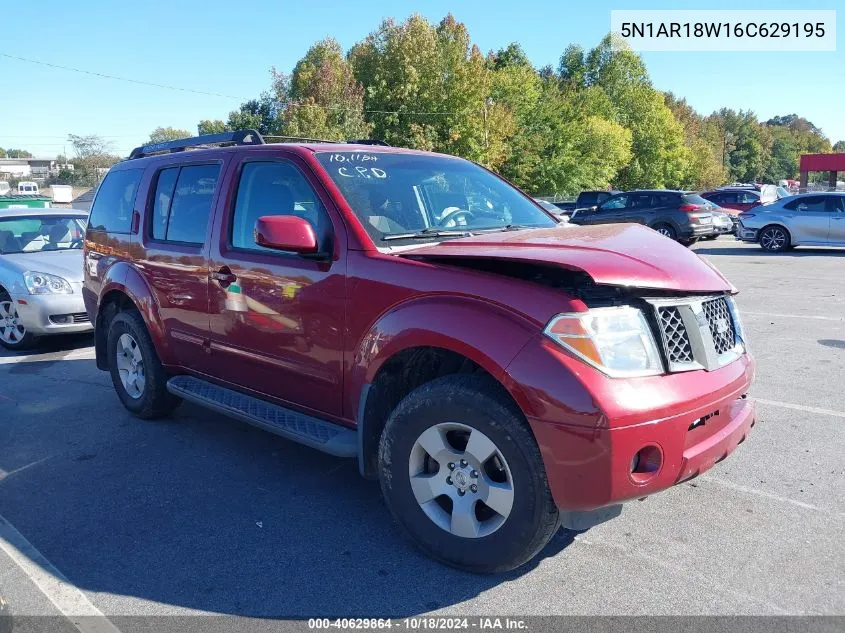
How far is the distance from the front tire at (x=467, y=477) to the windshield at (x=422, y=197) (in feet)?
3.29

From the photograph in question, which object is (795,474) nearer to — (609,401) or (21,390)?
(609,401)

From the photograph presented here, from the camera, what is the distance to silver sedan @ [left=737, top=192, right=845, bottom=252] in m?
16.5

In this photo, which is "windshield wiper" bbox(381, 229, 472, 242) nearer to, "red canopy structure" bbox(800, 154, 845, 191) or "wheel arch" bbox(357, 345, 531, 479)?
"wheel arch" bbox(357, 345, 531, 479)

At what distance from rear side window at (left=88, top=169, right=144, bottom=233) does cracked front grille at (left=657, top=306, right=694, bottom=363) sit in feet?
13.6

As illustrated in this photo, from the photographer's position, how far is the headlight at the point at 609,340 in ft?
8.98

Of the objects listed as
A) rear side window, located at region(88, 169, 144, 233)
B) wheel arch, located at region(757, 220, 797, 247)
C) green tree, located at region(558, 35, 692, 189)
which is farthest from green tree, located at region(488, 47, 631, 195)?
rear side window, located at region(88, 169, 144, 233)

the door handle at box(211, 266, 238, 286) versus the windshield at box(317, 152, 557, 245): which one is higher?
the windshield at box(317, 152, 557, 245)

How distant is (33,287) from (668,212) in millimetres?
15514

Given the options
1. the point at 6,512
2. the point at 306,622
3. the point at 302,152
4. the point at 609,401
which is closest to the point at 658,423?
the point at 609,401

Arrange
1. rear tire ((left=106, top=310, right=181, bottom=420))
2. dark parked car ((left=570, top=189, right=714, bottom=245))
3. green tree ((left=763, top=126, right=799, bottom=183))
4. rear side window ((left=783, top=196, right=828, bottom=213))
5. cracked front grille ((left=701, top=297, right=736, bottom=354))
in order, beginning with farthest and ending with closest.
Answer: green tree ((left=763, top=126, right=799, bottom=183)), dark parked car ((left=570, top=189, right=714, bottom=245)), rear side window ((left=783, top=196, right=828, bottom=213)), rear tire ((left=106, top=310, right=181, bottom=420)), cracked front grille ((left=701, top=297, right=736, bottom=354))

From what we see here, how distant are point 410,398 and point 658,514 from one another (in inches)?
59.0

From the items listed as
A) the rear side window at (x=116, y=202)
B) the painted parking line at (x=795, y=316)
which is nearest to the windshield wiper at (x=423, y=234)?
the rear side window at (x=116, y=202)

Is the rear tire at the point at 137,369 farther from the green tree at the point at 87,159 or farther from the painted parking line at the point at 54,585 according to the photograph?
the green tree at the point at 87,159

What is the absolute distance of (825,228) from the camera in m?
16.6
